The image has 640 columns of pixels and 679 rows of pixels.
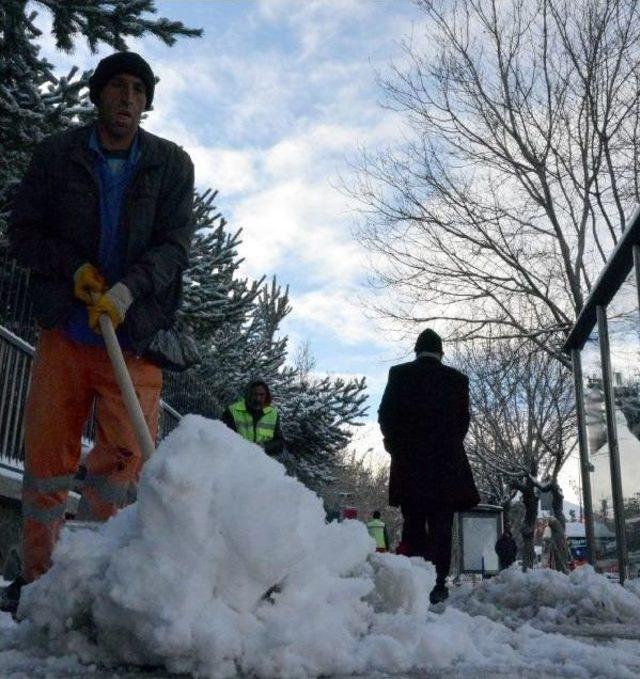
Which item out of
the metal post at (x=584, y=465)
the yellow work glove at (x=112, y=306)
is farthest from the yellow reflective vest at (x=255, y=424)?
the yellow work glove at (x=112, y=306)

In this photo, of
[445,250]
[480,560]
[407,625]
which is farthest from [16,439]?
[480,560]

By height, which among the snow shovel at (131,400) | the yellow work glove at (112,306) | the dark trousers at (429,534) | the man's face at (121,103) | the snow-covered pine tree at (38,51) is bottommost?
the dark trousers at (429,534)

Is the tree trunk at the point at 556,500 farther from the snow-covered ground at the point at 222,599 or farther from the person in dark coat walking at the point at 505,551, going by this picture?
the snow-covered ground at the point at 222,599

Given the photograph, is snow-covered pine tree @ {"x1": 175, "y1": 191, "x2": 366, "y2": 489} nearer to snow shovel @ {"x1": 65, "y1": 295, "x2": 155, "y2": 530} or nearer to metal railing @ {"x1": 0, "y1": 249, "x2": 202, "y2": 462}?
metal railing @ {"x1": 0, "y1": 249, "x2": 202, "y2": 462}

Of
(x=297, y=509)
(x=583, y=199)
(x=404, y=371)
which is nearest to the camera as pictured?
(x=297, y=509)

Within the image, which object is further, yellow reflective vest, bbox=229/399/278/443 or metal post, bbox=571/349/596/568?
metal post, bbox=571/349/596/568

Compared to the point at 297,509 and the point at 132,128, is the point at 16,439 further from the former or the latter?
the point at 297,509

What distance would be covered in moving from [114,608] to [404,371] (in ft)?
12.0

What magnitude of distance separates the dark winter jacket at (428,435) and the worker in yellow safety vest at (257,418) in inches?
77.2

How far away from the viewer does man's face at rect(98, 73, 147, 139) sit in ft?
10.0

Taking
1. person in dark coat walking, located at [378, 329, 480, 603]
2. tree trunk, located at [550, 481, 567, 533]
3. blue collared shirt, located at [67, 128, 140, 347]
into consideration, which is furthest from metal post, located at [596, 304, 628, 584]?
tree trunk, located at [550, 481, 567, 533]

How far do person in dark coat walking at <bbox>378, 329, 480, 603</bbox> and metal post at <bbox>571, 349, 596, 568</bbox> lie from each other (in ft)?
9.15

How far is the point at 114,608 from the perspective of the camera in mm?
1828

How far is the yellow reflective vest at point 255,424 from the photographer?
23.3 ft
